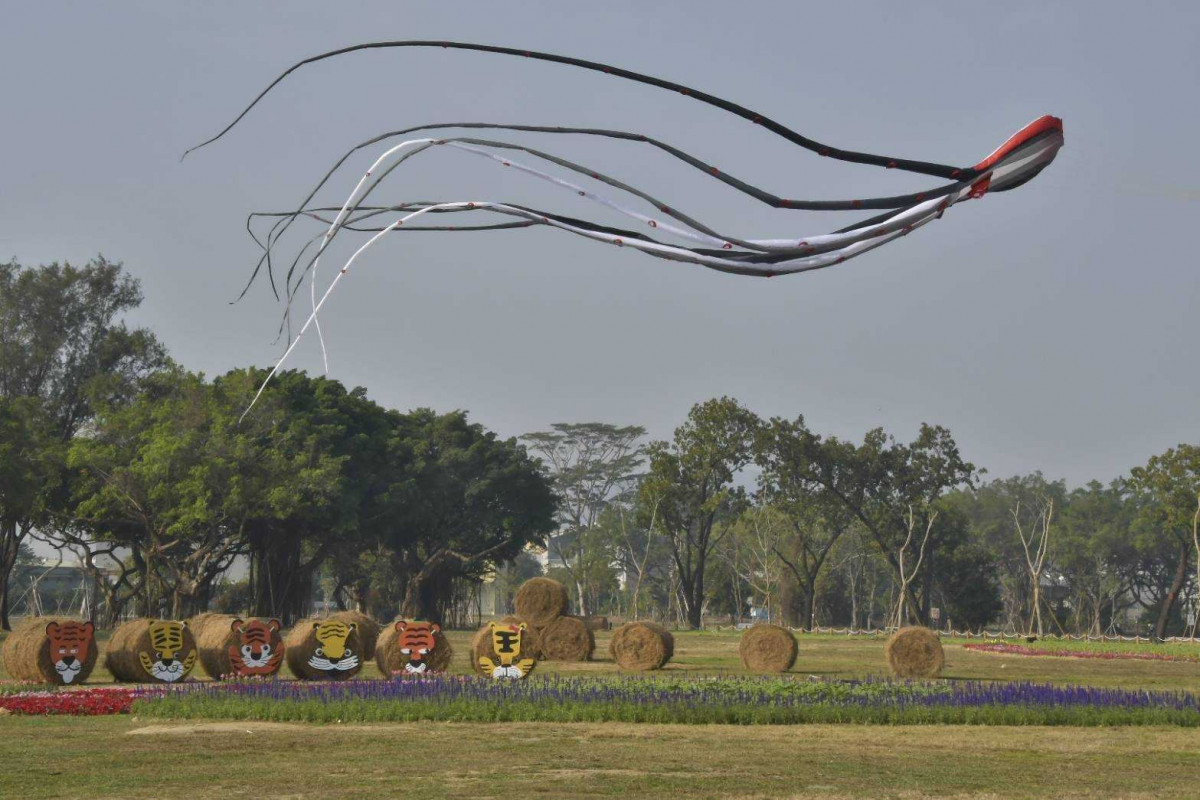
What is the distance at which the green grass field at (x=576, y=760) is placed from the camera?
43.1ft

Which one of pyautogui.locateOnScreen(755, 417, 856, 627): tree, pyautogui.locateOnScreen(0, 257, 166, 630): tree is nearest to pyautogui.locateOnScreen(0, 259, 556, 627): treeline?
pyautogui.locateOnScreen(0, 257, 166, 630): tree

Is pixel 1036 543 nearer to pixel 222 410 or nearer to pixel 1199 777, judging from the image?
pixel 222 410

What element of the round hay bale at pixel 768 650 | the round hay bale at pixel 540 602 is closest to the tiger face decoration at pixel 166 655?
the round hay bale at pixel 540 602

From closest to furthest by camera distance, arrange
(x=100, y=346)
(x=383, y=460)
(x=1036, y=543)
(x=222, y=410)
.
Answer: (x=222, y=410) < (x=100, y=346) < (x=383, y=460) < (x=1036, y=543)

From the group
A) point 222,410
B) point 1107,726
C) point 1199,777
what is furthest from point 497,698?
point 222,410

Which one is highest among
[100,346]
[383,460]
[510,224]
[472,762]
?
[100,346]

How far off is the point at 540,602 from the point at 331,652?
10.7 meters

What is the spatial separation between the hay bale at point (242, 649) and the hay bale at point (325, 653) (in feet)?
1.49

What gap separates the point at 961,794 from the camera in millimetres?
12984

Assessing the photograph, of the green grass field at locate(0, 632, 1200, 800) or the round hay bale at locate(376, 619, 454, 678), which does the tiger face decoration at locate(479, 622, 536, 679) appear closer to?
the round hay bale at locate(376, 619, 454, 678)

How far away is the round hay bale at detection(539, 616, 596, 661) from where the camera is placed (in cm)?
3775

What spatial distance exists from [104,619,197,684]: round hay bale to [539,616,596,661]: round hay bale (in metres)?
12.6

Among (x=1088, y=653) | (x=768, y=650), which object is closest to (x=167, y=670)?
(x=768, y=650)

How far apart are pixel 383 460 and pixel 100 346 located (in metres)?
14.9
